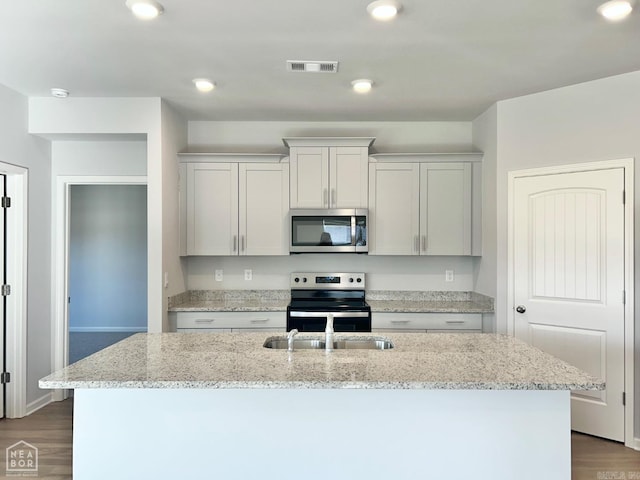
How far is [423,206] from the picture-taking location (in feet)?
13.2

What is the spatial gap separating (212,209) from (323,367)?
8.27 feet

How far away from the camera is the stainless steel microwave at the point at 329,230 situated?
3947 mm

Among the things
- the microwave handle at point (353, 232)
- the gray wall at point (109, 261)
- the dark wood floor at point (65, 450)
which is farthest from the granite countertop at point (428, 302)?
the gray wall at point (109, 261)

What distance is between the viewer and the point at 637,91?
3020mm

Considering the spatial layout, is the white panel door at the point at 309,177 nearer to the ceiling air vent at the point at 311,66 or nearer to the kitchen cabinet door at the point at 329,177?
the kitchen cabinet door at the point at 329,177

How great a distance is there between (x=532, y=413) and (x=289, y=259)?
2.83 metres

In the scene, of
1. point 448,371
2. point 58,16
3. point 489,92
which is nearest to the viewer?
point 448,371

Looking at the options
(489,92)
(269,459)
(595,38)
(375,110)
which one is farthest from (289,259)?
(595,38)

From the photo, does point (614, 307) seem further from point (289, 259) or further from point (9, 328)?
point (9, 328)

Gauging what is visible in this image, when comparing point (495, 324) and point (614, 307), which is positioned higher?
point (614, 307)

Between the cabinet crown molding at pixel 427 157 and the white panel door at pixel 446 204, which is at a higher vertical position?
the cabinet crown molding at pixel 427 157

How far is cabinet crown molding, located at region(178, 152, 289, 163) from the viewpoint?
4012 mm

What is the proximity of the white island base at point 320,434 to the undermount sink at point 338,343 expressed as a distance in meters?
0.52

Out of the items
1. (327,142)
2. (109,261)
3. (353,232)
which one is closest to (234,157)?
(327,142)
